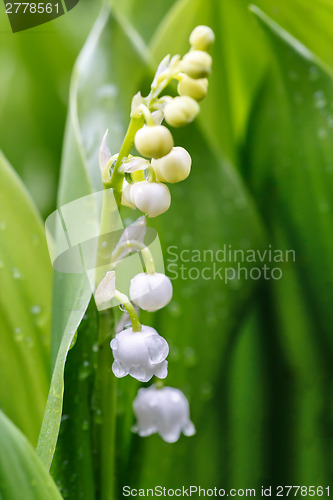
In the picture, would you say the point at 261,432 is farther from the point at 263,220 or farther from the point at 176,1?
the point at 176,1

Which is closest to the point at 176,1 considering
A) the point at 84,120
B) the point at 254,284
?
the point at 84,120

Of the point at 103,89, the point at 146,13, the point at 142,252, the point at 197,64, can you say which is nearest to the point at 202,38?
the point at 197,64

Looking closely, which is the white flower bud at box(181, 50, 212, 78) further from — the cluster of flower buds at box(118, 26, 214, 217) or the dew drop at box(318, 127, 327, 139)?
the dew drop at box(318, 127, 327, 139)

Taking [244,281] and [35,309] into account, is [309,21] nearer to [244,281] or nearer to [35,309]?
[244,281]

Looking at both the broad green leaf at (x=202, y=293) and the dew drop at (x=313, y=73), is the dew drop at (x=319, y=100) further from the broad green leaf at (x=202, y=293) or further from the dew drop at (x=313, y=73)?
the broad green leaf at (x=202, y=293)

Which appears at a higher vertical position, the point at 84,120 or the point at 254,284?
the point at 84,120

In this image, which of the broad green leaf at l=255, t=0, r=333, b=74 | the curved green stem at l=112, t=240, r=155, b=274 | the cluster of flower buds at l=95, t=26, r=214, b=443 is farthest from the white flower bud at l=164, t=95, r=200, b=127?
the broad green leaf at l=255, t=0, r=333, b=74
